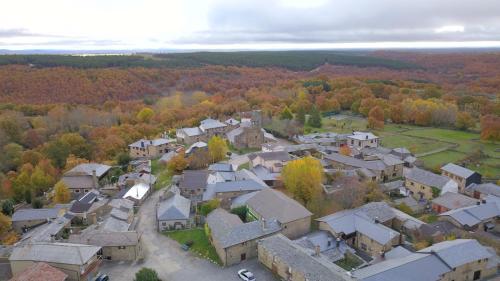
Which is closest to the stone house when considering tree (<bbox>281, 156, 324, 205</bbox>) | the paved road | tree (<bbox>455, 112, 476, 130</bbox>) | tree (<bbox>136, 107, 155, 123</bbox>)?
tree (<bbox>281, 156, 324, 205</bbox>)

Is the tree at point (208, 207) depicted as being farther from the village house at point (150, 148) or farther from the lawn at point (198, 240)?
the village house at point (150, 148)

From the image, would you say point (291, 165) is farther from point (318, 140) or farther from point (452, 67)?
point (452, 67)

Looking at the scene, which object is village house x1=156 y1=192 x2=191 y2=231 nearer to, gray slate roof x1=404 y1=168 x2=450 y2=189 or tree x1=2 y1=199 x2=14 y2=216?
tree x1=2 y1=199 x2=14 y2=216

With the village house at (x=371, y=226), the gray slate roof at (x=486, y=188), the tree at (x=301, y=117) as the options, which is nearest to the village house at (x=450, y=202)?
the gray slate roof at (x=486, y=188)

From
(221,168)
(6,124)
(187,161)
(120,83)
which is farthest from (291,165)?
(120,83)

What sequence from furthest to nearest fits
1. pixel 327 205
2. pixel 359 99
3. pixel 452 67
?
pixel 452 67, pixel 359 99, pixel 327 205

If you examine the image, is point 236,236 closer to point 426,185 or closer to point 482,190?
point 426,185
